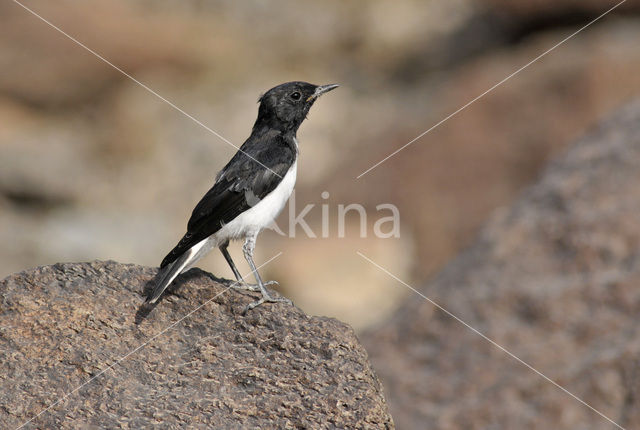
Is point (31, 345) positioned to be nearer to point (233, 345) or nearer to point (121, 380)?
point (121, 380)

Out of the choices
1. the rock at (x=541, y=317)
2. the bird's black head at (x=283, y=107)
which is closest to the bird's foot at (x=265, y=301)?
the bird's black head at (x=283, y=107)

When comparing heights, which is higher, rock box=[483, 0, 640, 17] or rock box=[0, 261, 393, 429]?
rock box=[483, 0, 640, 17]

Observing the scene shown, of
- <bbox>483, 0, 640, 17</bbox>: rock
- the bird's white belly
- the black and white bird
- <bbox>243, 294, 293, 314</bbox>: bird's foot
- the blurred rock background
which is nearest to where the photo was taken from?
<bbox>243, 294, 293, 314</bbox>: bird's foot

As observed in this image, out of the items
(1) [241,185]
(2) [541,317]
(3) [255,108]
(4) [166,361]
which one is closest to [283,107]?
(1) [241,185]

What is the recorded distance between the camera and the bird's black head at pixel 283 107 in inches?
297

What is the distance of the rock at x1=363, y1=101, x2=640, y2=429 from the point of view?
7.26m

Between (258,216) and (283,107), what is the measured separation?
130 cm

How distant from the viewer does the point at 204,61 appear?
817 inches

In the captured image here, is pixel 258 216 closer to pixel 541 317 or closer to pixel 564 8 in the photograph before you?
pixel 541 317

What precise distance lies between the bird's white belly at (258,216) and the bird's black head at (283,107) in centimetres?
73

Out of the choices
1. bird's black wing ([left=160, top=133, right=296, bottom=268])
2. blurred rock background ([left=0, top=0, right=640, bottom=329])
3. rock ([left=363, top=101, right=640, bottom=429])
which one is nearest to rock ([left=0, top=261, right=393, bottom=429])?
bird's black wing ([left=160, top=133, right=296, bottom=268])

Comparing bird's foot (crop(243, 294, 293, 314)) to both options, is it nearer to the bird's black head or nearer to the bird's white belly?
the bird's white belly

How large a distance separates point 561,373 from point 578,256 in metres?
1.30

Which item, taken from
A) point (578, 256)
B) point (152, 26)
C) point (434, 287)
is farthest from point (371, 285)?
point (152, 26)
